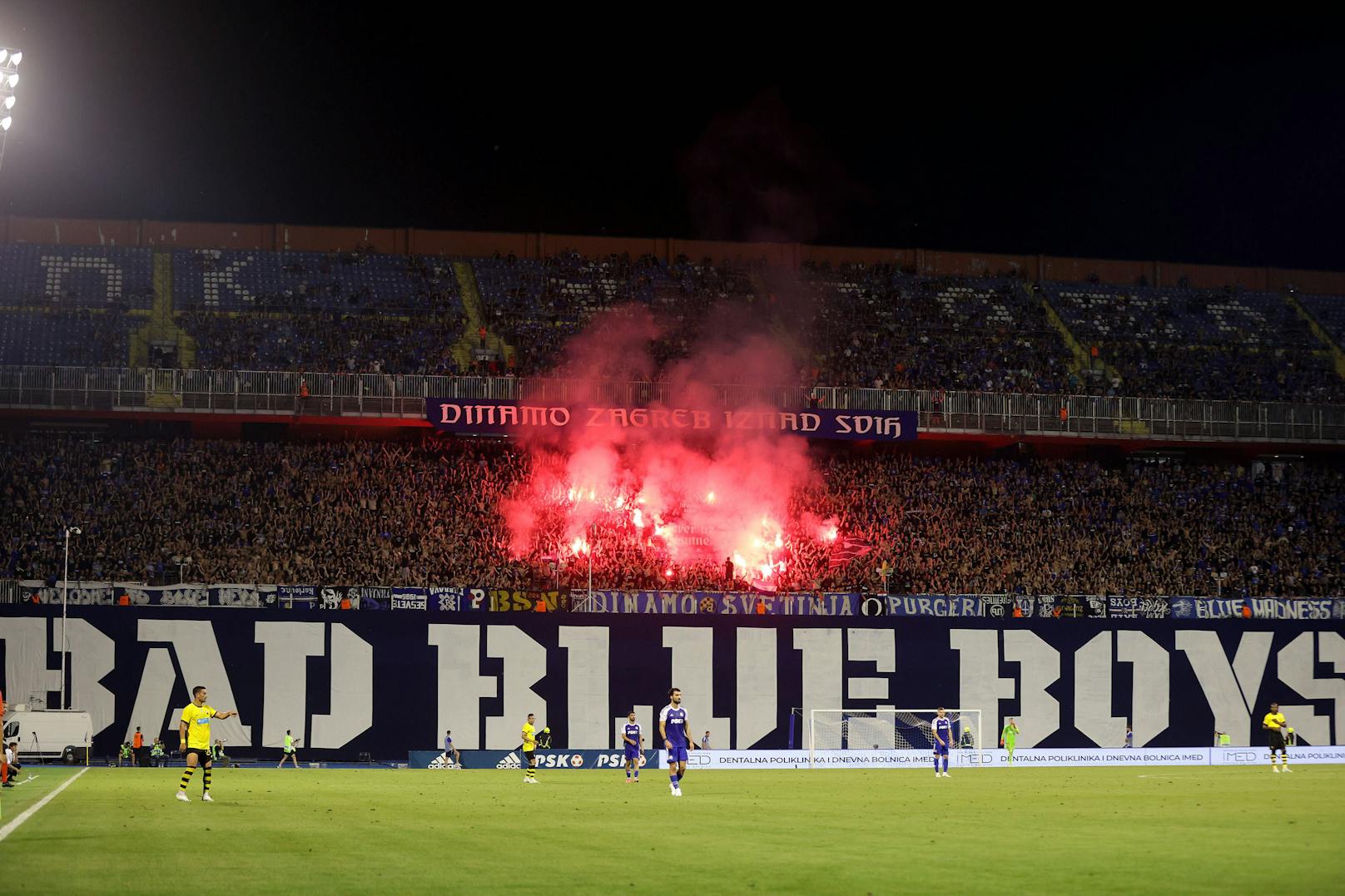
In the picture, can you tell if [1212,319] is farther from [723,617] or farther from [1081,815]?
[1081,815]

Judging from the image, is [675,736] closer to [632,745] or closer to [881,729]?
[632,745]

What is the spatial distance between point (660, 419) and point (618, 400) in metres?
1.83

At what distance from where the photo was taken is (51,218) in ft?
215

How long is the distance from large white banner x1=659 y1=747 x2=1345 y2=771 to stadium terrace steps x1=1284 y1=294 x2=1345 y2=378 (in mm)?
24857

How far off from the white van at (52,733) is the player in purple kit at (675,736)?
22943mm

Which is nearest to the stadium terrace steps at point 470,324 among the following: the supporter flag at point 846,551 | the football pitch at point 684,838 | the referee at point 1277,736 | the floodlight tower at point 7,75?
the supporter flag at point 846,551

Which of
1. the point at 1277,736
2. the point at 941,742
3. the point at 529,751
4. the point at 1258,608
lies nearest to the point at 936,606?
the point at 1258,608

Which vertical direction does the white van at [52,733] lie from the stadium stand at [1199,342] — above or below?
below

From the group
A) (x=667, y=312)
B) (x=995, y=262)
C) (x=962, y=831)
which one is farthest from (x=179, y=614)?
(x=995, y=262)

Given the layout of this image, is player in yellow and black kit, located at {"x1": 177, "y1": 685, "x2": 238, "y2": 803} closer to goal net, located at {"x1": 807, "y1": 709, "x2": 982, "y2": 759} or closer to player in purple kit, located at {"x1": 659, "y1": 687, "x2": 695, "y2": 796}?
player in purple kit, located at {"x1": 659, "y1": 687, "x2": 695, "y2": 796}

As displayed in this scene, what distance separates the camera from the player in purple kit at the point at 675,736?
27.6 metres

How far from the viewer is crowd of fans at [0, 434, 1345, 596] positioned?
162 ft

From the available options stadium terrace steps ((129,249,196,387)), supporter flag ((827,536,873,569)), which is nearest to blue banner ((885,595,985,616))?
supporter flag ((827,536,873,569))

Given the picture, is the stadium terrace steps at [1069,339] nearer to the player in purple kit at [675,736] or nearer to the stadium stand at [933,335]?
the stadium stand at [933,335]
